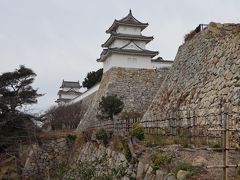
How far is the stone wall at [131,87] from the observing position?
23.2m

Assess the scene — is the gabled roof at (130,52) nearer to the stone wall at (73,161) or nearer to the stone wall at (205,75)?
the stone wall at (73,161)

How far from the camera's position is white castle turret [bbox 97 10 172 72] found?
24.9 m

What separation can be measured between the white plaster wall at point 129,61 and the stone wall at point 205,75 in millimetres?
8543

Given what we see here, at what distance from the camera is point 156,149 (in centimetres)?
848

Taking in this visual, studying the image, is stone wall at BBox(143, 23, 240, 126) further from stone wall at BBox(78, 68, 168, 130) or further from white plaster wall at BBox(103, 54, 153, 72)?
white plaster wall at BBox(103, 54, 153, 72)

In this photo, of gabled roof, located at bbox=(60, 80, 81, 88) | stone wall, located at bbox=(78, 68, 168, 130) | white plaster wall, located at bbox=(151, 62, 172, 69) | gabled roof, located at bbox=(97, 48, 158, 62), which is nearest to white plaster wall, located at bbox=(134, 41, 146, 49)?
gabled roof, located at bbox=(97, 48, 158, 62)

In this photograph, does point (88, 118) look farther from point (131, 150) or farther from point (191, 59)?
point (131, 150)

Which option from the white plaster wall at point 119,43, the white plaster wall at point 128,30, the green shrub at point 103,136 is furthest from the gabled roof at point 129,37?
the green shrub at point 103,136

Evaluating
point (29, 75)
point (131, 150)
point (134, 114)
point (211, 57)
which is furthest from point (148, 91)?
point (131, 150)

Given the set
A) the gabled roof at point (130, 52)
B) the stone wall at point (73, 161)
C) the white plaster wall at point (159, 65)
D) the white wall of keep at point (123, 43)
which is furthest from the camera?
the white wall of keep at point (123, 43)

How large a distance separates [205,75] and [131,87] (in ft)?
38.7

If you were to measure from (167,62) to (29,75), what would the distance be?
9.65 m

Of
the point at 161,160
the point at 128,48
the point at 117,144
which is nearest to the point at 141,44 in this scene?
the point at 128,48

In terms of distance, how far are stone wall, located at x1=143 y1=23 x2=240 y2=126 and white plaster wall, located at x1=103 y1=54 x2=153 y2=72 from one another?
28.0 ft
